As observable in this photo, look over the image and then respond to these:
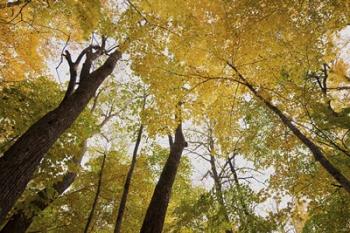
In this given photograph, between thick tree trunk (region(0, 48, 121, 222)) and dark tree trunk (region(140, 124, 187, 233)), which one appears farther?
dark tree trunk (region(140, 124, 187, 233))

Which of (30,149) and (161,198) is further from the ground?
(161,198)

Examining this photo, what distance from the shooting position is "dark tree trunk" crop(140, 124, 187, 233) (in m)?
5.19

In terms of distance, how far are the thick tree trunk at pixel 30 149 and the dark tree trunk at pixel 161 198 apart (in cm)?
218

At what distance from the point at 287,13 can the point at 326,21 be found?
0.67 meters

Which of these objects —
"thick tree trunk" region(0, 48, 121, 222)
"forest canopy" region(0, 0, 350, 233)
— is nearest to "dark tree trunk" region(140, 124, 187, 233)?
"forest canopy" region(0, 0, 350, 233)

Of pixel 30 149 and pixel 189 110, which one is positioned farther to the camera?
pixel 189 110

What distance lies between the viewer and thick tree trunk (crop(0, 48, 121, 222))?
3832 millimetres

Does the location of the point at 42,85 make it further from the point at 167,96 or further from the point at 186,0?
the point at 186,0

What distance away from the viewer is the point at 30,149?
4.24 metres

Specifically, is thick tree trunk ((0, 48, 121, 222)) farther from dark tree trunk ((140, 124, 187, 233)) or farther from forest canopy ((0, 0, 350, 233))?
dark tree trunk ((140, 124, 187, 233))

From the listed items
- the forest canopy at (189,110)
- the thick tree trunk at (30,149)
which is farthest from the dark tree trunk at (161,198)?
the thick tree trunk at (30,149)

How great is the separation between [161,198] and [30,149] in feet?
8.56

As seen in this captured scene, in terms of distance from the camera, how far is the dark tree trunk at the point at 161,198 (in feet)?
17.0

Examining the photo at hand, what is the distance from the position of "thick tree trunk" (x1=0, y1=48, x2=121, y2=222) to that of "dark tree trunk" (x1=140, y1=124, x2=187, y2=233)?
85.8 inches
